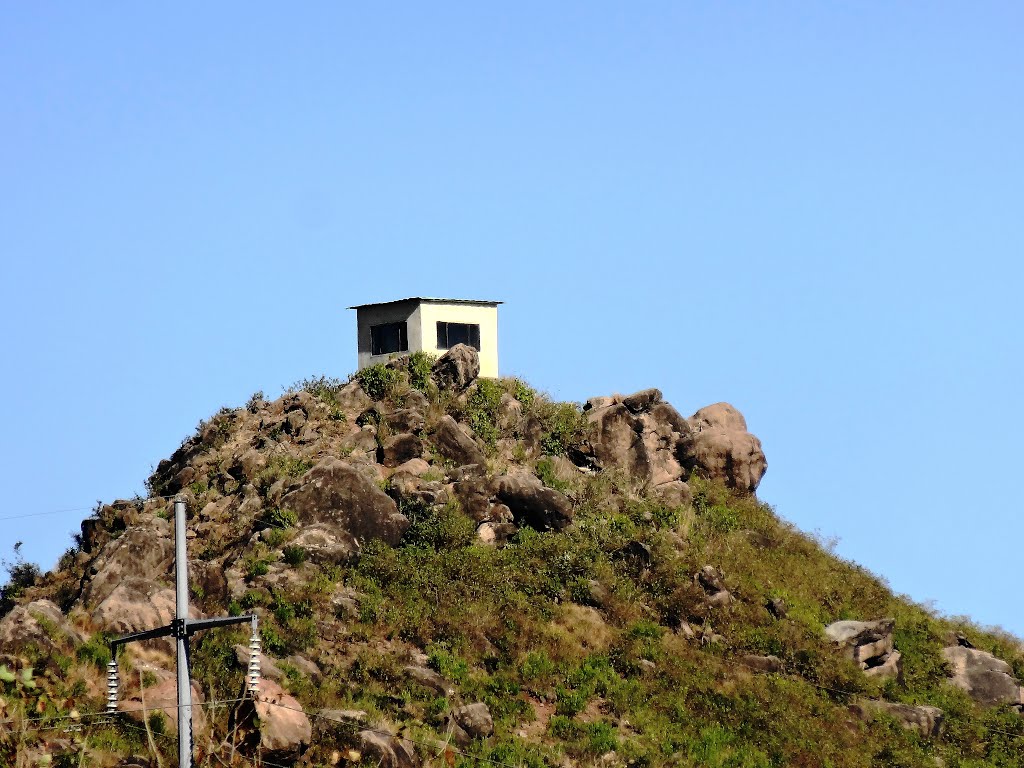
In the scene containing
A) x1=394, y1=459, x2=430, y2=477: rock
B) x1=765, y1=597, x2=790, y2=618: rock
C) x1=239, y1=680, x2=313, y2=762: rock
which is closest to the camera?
x1=239, y1=680, x2=313, y2=762: rock

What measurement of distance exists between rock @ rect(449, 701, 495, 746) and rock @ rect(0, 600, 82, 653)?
32.8 feet

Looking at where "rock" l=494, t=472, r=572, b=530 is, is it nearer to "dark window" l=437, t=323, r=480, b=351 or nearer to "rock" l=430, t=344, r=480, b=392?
"rock" l=430, t=344, r=480, b=392

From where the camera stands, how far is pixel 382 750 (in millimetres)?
38125

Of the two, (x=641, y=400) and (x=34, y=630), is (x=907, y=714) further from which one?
(x=34, y=630)

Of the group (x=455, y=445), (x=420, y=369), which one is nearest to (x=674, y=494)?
(x=455, y=445)

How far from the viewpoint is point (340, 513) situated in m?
49.7

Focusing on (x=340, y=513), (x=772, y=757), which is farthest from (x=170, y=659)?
(x=772, y=757)

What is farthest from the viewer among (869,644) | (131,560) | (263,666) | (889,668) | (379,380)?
(379,380)

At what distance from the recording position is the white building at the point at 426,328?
60000 mm

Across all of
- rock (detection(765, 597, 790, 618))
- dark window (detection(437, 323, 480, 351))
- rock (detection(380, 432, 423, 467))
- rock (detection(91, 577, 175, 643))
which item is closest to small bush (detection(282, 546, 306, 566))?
rock (detection(91, 577, 175, 643))

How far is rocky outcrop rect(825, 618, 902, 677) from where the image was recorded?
51.4 meters

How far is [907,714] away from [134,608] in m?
23.8

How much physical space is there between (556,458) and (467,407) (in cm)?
373

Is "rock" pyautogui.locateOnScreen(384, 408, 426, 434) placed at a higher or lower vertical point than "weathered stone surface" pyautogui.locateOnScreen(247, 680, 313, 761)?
higher
